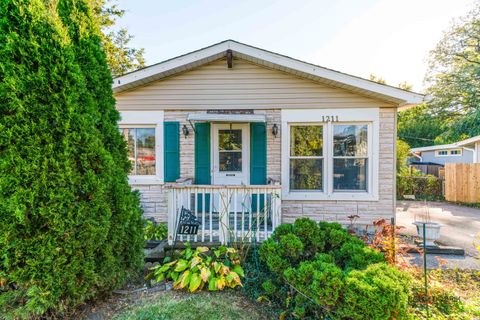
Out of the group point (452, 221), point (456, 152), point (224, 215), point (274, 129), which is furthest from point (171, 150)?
point (456, 152)

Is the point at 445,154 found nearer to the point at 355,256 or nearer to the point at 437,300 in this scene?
the point at 437,300

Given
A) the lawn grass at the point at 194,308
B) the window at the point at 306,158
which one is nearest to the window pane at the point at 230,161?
the window at the point at 306,158

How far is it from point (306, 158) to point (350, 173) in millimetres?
1008

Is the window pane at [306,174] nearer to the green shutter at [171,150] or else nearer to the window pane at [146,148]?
the green shutter at [171,150]

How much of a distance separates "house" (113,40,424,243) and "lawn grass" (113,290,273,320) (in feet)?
7.09

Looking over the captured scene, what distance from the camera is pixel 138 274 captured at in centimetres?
338

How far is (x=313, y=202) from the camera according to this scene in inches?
207

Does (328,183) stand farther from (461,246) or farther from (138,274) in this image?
(138,274)

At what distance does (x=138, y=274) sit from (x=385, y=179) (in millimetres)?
5021

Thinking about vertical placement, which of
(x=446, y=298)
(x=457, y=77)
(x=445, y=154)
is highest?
(x=457, y=77)

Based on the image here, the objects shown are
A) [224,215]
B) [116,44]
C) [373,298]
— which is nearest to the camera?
[373,298]

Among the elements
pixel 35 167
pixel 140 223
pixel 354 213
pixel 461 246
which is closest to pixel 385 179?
pixel 354 213

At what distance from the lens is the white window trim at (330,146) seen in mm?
5125

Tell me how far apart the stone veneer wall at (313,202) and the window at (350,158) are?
1.13 ft
